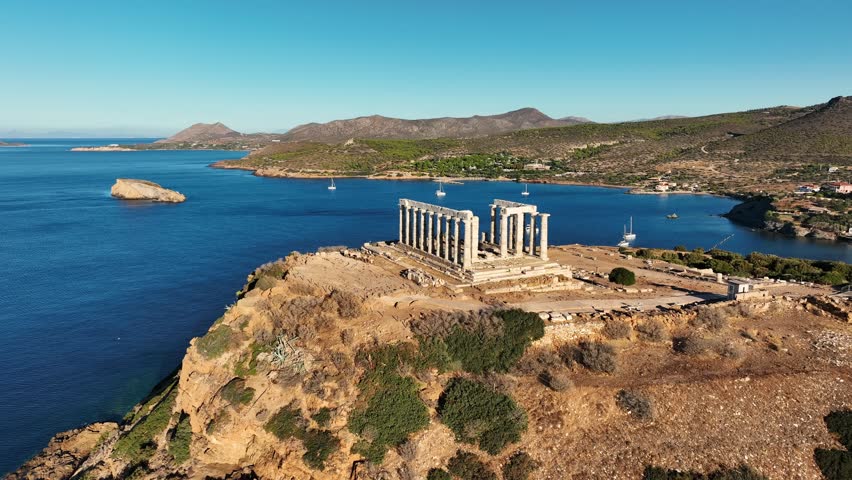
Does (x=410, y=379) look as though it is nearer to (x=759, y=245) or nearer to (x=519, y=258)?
(x=519, y=258)

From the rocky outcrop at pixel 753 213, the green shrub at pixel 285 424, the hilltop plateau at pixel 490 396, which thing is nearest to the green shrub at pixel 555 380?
the hilltop plateau at pixel 490 396

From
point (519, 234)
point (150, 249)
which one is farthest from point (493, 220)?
point (150, 249)

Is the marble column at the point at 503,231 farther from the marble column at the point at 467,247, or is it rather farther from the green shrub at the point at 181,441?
the green shrub at the point at 181,441

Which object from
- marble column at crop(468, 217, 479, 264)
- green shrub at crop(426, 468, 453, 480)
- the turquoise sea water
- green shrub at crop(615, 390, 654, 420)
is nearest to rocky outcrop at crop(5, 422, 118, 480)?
the turquoise sea water

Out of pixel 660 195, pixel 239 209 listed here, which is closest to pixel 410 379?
pixel 239 209

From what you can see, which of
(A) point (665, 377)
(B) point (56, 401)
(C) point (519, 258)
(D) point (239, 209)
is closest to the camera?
(A) point (665, 377)

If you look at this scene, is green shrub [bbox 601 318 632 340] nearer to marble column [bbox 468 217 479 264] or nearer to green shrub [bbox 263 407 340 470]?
marble column [bbox 468 217 479 264]
